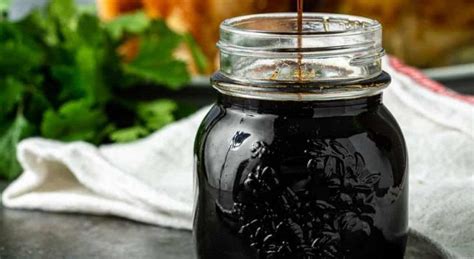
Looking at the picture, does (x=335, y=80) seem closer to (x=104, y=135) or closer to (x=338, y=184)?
(x=338, y=184)

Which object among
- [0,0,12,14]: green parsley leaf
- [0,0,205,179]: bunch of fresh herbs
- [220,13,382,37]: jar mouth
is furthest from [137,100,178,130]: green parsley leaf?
[220,13,382,37]: jar mouth

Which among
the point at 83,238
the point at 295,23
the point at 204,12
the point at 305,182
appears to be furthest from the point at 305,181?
the point at 204,12

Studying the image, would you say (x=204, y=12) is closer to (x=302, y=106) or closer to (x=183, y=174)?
(x=183, y=174)

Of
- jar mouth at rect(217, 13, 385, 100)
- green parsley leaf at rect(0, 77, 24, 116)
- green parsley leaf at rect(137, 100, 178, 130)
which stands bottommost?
green parsley leaf at rect(137, 100, 178, 130)

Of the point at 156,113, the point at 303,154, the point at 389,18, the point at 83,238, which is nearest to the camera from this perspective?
the point at 303,154

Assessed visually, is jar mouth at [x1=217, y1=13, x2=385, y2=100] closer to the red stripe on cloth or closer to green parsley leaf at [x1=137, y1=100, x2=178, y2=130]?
the red stripe on cloth

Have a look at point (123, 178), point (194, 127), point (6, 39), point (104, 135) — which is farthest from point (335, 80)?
point (6, 39)

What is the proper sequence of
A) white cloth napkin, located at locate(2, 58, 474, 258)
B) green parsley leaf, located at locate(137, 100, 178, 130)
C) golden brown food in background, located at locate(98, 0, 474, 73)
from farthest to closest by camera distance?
golden brown food in background, located at locate(98, 0, 474, 73), green parsley leaf, located at locate(137, 100, 178, 130), white cloth napkin, located at locate(2, 58, 474, 258)
